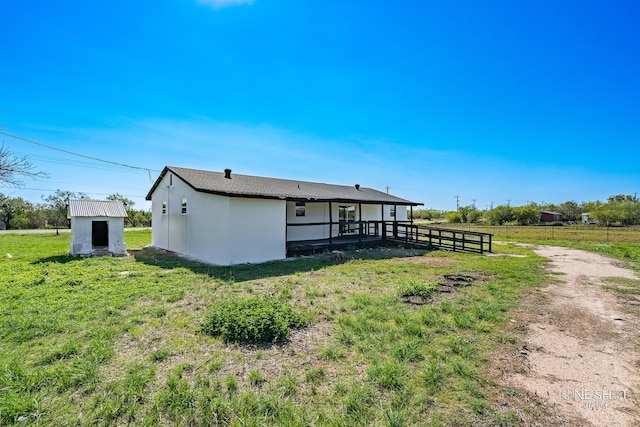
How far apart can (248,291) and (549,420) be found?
5451 millimetres

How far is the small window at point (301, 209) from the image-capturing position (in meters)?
14.4

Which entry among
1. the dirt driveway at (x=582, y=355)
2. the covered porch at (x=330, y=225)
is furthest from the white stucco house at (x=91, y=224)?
the dirt driveway at (x=582, y=355)

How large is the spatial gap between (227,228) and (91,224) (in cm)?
645

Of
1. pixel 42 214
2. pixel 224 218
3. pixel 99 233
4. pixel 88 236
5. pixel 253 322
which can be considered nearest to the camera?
pixel 253 322

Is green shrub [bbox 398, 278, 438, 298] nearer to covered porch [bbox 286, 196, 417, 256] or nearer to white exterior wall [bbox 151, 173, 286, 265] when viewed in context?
white exterior wall [bbox 151, 173, 286, 265]

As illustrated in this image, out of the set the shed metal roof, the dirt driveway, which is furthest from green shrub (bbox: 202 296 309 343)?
the shed metal roof

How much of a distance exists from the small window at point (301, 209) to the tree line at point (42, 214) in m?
26.8

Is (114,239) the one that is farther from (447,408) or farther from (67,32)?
(447,408)

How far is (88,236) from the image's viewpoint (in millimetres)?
11227

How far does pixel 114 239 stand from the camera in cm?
1173

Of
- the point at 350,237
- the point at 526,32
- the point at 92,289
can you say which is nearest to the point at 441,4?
the point at 526,32

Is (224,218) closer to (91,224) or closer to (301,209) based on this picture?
(301,209)

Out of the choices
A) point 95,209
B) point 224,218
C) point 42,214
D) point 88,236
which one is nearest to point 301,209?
point 224,218

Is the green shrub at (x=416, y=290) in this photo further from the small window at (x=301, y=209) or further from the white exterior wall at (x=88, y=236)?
the white exterior wall at (x=88, y=236)
